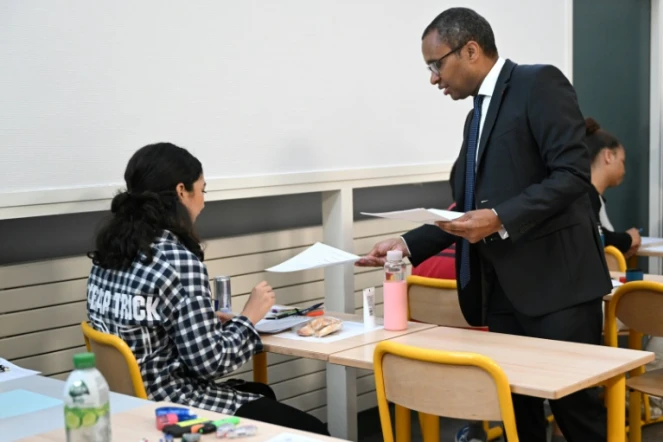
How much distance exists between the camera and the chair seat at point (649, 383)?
10.2 feet

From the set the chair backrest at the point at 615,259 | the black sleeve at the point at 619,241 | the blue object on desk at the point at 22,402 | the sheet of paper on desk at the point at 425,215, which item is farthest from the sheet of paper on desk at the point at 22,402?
the black sleeve at the point at 619,241

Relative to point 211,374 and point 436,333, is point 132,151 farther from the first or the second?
point 436,333

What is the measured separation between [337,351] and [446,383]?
0.48 metres

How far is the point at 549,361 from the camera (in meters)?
2.28

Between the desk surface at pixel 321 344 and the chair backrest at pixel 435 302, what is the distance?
383mm

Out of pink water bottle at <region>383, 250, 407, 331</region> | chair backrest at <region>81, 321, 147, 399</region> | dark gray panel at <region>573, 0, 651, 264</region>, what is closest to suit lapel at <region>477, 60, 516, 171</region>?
pink water bottle at <region>383, 250, 407, 331</region>

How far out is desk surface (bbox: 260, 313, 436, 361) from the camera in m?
2.55

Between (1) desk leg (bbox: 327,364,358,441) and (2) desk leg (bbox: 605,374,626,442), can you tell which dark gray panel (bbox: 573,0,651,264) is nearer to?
(1) desk leg (bbox: 327,364,358,441)

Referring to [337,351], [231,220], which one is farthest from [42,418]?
[231,220]

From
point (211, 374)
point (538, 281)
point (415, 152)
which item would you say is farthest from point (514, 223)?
point (415, 152)

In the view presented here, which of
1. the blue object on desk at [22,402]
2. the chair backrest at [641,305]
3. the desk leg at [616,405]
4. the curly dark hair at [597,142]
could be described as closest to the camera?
the blue object on desk at [22,402]

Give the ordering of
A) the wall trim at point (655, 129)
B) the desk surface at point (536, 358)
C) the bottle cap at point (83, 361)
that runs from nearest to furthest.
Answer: the bottle cap at point (83, 361) → the desk surface at point (536, 358) → the wall trim at point (655, 129)

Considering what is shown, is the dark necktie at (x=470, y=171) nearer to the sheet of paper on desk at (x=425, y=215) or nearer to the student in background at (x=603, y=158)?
the sheet of paper on desk at (x=425, y=215)

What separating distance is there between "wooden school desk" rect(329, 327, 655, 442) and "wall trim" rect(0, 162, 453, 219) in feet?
3.37
